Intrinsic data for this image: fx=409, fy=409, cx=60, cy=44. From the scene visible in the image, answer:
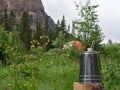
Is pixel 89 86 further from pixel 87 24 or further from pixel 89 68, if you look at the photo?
pixel 87 24

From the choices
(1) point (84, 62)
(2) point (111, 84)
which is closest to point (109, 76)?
(2) point (111, 84)

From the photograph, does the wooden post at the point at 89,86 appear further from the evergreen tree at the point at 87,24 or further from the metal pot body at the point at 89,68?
the evergreen tree at the point at 87,24

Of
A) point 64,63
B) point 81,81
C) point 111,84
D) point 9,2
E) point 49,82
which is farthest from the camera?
point 9,2

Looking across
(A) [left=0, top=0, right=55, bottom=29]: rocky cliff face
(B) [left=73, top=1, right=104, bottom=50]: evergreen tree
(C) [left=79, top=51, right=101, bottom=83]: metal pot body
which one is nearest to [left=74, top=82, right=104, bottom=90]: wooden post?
(C) [left=79, top=51, right=101, bottom=83]: metal pot body

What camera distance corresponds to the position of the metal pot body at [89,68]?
9.74ft

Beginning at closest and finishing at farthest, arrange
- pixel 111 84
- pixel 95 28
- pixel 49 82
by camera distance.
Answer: pixel 111 84
pixel 49 82
pixel 95 28

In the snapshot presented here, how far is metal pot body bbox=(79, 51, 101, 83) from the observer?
2.97 meters

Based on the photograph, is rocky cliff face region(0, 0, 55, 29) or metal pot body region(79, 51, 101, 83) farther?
rocky cliff face region(0, 0, 55, 29)

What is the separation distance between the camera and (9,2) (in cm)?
14325

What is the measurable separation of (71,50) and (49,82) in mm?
5164

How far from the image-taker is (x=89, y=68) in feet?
9.88

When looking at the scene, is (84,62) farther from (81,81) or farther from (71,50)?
(71,50)

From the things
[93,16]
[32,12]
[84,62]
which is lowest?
[84,62]

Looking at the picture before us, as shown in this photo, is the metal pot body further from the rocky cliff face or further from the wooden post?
the rocky cliff face
